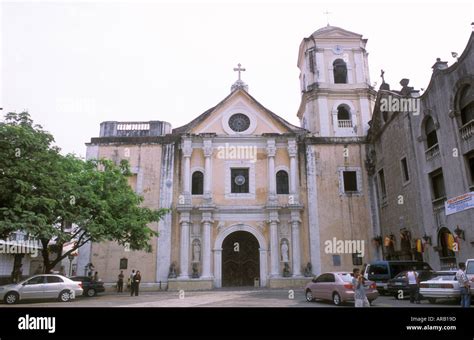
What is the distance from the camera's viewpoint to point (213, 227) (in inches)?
935

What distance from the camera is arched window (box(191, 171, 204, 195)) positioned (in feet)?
81.5

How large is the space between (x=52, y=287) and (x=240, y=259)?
1132 centimetres

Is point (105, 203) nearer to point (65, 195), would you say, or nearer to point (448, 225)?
point (65, 195)

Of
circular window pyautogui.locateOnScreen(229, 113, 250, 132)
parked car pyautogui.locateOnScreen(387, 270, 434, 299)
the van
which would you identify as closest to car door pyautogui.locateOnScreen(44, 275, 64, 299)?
the van

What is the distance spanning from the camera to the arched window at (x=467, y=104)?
49.0ft

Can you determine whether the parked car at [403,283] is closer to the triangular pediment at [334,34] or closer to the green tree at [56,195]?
the green tree at [56,195]

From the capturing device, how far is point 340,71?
91.7 ft

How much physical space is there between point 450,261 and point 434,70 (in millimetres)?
8283

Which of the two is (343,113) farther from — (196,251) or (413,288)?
(413,288)

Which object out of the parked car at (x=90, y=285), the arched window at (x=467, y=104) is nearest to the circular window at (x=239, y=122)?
the parked car at (x=90, y=285)

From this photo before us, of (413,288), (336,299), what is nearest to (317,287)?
(336,299)

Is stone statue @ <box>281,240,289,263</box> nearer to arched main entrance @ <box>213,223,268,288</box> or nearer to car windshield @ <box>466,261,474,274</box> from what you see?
arched main entrance @ <box>213,223,268,288</box>
